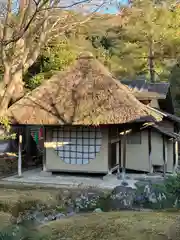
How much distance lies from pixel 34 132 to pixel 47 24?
12.5 ft

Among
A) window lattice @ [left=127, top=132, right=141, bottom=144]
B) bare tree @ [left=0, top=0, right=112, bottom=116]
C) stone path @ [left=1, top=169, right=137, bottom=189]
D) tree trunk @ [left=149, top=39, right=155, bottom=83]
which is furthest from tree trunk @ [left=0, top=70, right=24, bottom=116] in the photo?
tree trunk @ [left=149, top=39, right=155, bottom=83]

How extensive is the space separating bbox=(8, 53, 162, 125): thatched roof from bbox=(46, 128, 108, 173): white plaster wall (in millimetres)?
934

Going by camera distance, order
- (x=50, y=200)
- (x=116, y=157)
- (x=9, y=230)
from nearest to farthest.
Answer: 1. (x=9, y=230)
2. (x=50, y=200)
3. (x=116, y=157)

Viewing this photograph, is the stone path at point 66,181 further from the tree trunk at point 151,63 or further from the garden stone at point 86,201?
the tree trunk at point 151,63

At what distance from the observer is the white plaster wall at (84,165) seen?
11.4m

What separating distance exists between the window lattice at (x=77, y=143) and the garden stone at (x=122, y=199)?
12.3ft

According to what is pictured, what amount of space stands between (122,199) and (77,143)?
439 cm

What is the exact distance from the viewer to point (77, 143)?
11.6 metres

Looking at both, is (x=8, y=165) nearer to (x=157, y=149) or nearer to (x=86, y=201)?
(x=157, y=149)

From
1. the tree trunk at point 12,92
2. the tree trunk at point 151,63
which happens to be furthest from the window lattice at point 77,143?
the tree trunk at point 151,63

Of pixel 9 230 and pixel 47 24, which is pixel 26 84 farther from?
pixel 9 230

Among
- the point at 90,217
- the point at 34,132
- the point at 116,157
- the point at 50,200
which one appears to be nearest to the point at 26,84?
the point at 34,132

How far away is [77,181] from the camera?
35.8 ft

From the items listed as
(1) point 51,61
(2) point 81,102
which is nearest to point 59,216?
(2) point 81,102
